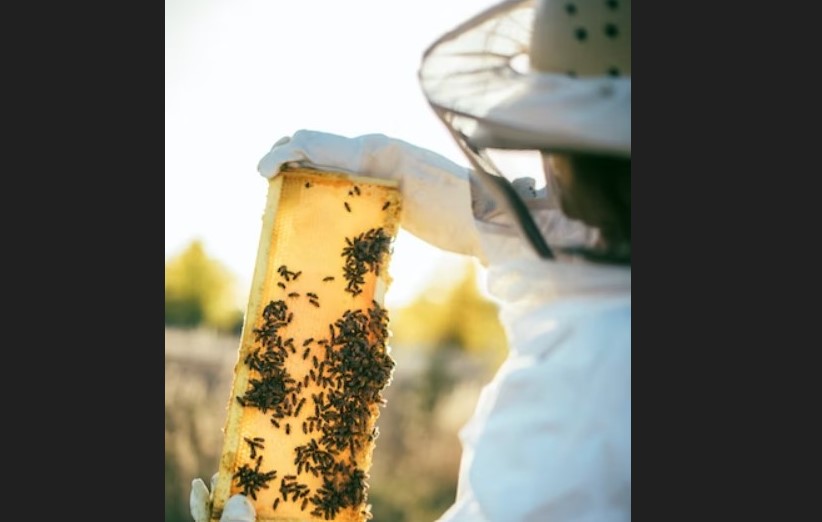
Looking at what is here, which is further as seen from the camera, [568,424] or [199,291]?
[199,291]

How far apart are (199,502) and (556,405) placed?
4.66 feet

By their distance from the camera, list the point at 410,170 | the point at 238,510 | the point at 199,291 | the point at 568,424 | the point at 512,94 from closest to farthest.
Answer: the point at 568,424
the point at 512,94
the point at 238,510
the point at 410,170
the point at 199,291

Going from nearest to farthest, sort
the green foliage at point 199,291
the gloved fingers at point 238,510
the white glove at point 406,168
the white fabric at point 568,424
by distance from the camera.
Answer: the white fabric at point 568,424 → the gloved fingers at point 238,510 → the white glove at point 406,168 → the green foliage at point 199,291

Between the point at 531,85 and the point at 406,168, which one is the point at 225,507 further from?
the point at 531,85

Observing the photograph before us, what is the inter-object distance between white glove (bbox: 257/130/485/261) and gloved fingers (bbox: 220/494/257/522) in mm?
1055

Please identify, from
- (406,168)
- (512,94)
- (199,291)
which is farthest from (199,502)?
(199,291)

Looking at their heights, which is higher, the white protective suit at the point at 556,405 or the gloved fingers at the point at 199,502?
the white protective suit at the point at 556,405

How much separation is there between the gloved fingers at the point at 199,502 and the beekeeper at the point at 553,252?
1.06 meters

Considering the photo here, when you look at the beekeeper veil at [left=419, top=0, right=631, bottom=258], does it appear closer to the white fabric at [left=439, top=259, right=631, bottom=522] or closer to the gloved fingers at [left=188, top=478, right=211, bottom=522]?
the white fabric at [left=439, top=259, right=631, bottom=522]

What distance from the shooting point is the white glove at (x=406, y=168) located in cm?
325

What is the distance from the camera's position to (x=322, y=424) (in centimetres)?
331

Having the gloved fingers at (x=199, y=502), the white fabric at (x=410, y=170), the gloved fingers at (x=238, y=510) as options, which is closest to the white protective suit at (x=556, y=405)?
the white fabric at (x=410, y=170)

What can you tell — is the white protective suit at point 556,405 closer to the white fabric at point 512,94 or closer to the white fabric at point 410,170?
the white fabric at point 512,94

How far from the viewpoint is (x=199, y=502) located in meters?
3.19
